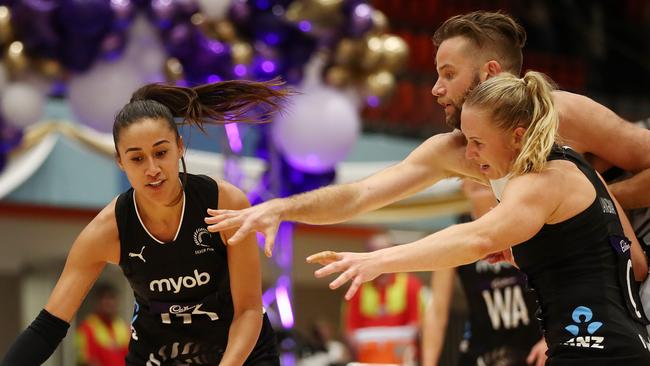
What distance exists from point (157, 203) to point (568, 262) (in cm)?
131

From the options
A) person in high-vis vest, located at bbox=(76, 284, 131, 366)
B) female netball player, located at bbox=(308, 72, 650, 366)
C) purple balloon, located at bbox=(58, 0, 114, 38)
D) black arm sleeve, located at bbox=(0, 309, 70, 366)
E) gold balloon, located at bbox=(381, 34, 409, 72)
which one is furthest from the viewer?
person in high-vis vest, located at bbox=(76, 284, 131, 366)

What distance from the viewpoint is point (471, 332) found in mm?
5473

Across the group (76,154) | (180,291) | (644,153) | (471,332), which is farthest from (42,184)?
(644,153)

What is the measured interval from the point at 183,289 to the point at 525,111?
50.0 inches

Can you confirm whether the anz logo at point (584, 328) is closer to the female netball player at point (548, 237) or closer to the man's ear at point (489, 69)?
the female netball player at point (548, 237)

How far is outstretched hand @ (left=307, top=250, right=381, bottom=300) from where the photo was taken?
2.60 m

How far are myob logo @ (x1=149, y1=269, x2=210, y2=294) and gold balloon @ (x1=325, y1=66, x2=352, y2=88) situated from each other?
162 inches

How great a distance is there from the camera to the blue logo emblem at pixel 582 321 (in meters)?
2.84

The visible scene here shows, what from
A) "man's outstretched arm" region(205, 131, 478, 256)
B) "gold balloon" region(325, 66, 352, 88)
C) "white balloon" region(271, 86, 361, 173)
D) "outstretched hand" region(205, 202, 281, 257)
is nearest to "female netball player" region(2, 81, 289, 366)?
"man's outstretched arm" region(205, 131, 478, 256)

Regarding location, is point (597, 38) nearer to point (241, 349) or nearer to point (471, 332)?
point (471, 332)

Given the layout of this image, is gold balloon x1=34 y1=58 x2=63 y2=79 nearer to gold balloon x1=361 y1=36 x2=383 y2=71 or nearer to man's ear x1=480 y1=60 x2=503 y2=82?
gold balloon x1=361 y1=36 x2=383 y2=71

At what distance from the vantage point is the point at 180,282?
11.4 feet

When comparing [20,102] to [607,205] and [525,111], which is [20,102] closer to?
[525,111]

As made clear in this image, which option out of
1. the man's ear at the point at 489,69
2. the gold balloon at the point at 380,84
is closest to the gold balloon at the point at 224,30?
the gold balloon at the point at 380,84
